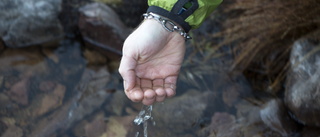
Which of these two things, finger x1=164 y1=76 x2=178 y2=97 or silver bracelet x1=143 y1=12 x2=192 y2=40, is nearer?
finger x1=164 y1=76 x2=178 y2=97

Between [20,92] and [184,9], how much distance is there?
218 centimetres

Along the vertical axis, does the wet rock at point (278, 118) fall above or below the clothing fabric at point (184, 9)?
below

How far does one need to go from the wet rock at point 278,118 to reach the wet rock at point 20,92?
2439mm

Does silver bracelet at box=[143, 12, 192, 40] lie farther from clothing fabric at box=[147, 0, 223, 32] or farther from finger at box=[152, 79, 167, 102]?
finger at box=[152, 79, 167, 102]

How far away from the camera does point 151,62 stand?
203 centimetres

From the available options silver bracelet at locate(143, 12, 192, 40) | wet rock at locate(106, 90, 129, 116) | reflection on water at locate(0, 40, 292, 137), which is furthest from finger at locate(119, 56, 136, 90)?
wet rock at locate(106, 90, 129, 116)

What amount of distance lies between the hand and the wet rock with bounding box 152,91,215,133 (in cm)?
115

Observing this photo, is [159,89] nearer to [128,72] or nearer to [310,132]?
[128,72]

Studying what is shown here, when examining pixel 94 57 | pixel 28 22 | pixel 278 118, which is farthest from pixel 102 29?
pixel 278 118

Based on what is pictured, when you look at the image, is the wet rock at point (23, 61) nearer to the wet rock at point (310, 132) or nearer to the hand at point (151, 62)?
the hand at point (151, 62)

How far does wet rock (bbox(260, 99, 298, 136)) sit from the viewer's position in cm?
291

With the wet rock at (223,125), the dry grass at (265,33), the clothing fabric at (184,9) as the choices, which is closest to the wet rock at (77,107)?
the wet rock at (223,125)

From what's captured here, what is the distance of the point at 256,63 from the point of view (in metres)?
3.29

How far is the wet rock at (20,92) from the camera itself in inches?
126
